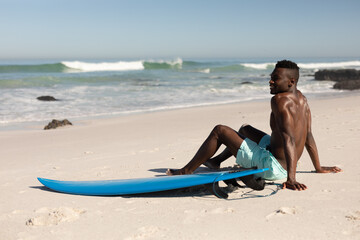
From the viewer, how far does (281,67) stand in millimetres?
3418

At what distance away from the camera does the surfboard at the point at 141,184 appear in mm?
3282

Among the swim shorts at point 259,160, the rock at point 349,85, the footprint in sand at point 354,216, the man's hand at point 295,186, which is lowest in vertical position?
the rock at point 349,85

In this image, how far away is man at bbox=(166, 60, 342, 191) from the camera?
3.35 meters

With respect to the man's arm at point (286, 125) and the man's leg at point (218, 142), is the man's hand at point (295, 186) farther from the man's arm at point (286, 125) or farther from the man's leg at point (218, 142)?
the man's leg at point (218, 142)

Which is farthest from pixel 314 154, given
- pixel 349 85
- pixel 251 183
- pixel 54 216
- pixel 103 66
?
pixel 103 66

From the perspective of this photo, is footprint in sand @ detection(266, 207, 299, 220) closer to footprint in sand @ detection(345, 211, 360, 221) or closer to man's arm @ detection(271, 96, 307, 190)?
footprint in sand @ detection(345, 211, 360, 221)

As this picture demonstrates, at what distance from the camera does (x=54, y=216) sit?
9.97 feet

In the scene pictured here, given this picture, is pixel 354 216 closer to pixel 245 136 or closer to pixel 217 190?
pixel 217 190

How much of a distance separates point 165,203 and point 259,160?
0.90 meters

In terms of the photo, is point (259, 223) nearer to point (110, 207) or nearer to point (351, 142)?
point (110, 207)

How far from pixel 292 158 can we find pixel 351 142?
2159 mm

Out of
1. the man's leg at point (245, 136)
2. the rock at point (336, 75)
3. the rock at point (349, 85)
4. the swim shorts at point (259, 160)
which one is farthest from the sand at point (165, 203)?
the rock at point (336, 75)

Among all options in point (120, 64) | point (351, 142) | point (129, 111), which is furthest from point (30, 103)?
point (120, 64)

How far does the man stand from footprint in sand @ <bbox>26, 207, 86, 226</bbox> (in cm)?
114
